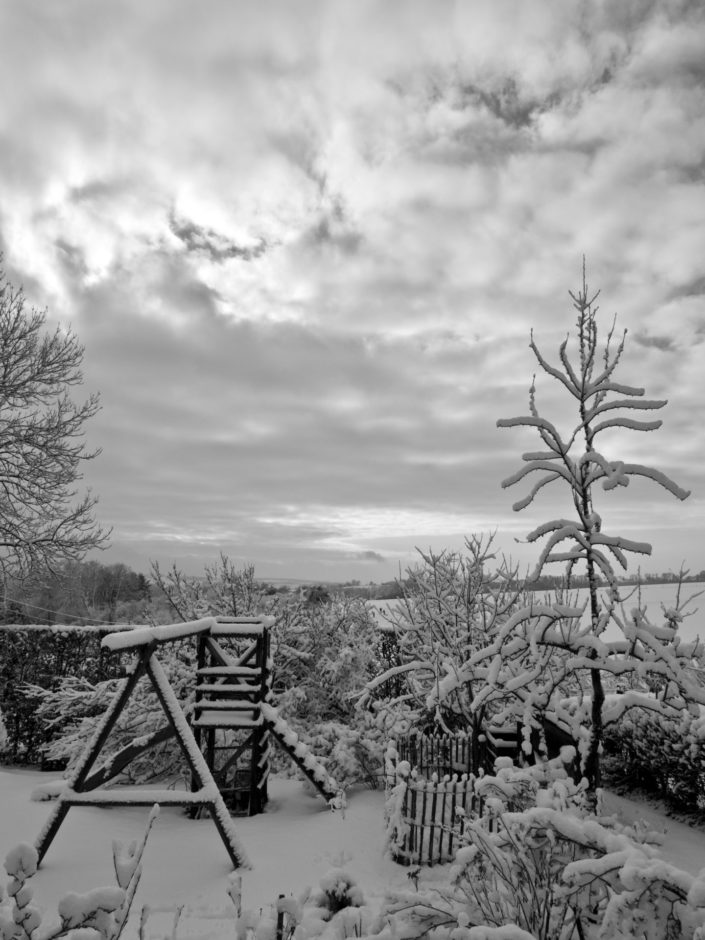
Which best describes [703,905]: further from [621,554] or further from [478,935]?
[621,554]

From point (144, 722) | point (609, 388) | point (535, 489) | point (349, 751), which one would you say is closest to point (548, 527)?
point (535, 489)

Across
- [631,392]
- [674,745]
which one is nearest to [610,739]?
[674,745]

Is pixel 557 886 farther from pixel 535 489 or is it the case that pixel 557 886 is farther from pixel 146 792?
pixel 146 792

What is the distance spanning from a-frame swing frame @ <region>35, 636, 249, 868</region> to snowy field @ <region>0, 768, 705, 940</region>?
1.11 feet

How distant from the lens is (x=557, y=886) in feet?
7.29

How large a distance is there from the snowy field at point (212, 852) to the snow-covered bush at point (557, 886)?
1708 mm

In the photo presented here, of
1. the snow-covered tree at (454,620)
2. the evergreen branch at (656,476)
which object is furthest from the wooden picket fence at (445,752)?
the evergreen branch at (656,476)

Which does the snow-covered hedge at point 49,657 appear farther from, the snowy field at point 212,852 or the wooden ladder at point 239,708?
the wooden ladder at point 239,708

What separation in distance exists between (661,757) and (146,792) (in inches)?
237

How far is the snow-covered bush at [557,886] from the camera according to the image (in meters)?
1.85

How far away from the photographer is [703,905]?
167 cm

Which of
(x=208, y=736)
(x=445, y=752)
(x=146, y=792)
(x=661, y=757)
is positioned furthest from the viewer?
(x=208, y=736)

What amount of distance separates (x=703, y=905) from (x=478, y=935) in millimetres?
738

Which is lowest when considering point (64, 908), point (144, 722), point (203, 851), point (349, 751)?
point (203, 851)
